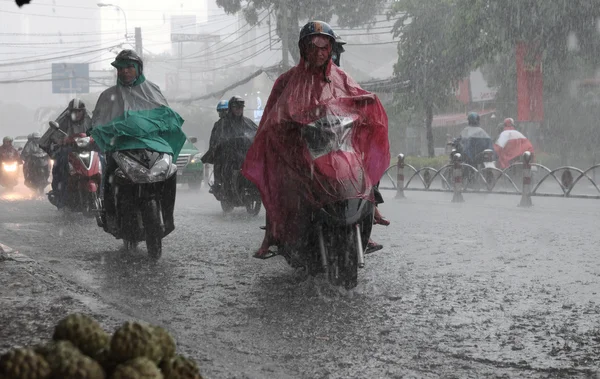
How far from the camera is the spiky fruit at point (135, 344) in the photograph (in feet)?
8.27

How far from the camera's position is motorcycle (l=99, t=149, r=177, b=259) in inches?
322

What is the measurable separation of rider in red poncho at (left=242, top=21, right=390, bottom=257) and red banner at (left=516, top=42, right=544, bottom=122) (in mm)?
19937

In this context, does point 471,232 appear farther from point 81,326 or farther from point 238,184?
point 81,326

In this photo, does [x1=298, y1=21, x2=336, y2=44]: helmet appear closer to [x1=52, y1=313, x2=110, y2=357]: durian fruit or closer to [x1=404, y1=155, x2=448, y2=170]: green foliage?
[x1=52, y1=313, x2=110, y2=357]: durian fruit

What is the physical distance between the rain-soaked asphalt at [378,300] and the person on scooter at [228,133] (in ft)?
8.12

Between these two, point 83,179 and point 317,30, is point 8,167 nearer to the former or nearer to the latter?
point 83,179

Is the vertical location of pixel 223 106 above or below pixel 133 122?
above

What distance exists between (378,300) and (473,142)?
1446cm

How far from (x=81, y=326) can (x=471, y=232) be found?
358 inches

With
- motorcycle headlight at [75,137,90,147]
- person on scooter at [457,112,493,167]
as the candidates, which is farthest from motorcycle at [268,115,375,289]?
person on scooter at [457,112,493,167]

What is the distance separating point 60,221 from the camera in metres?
13.1

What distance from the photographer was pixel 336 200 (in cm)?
614

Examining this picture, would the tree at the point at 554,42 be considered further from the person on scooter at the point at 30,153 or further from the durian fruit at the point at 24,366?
the durian fruit at the point at 24,366

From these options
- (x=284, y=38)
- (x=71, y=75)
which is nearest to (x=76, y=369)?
(x=284, y=38)
